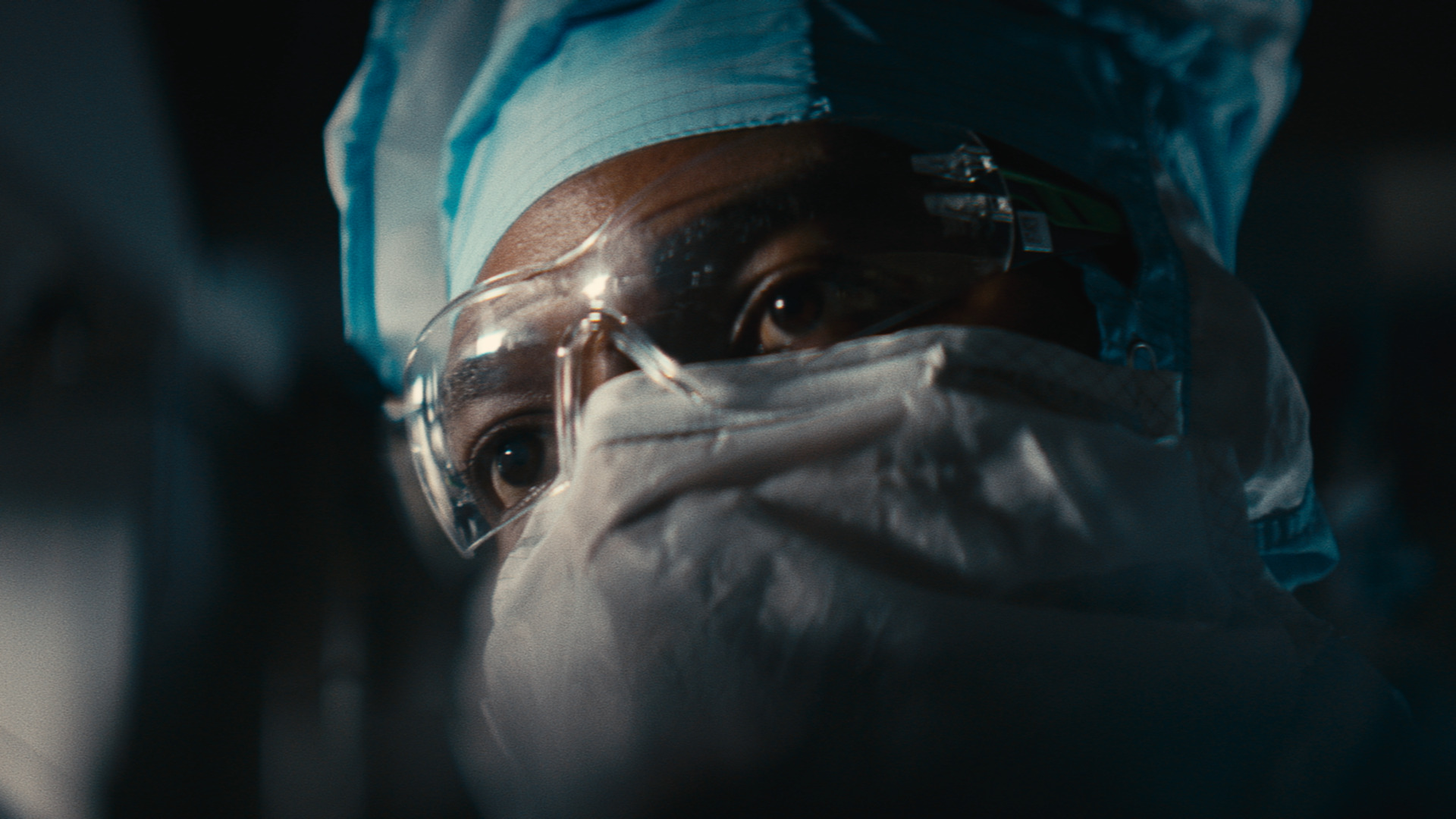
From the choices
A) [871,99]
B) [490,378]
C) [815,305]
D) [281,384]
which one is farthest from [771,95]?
[281,384]

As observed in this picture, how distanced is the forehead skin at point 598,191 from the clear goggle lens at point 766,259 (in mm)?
12

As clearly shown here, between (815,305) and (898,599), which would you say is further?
(815,305)

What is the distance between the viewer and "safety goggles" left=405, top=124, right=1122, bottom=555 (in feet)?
1.52

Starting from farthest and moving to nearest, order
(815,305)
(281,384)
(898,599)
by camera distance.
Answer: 1. (281,384)
2. (815,305)
3. (898,599)

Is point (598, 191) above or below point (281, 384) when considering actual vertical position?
above

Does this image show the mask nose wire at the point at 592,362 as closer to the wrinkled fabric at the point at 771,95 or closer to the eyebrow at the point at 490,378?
the eyebrow at the point at 490,378

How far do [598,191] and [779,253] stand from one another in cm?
17

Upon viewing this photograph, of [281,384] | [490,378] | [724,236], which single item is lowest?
[281,384]

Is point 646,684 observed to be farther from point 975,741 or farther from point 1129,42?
point 1129,42

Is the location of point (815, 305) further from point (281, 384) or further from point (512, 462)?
point (281, 384)

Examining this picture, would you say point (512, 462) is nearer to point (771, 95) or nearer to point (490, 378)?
point (490, 378)

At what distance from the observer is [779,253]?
466mm

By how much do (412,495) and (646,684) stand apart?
0.60m

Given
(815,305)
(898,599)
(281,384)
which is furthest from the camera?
(281,384)
